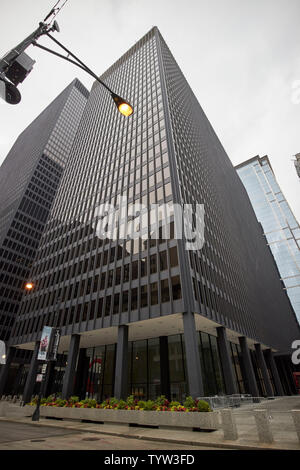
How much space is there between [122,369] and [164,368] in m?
5.56

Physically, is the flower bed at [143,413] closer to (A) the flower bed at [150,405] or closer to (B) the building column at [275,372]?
(A) the flower bed at [150,405]

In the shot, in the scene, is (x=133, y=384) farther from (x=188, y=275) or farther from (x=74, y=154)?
(x=74, y=154)

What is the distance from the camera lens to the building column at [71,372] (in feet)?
99.0

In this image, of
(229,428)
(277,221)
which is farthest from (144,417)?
(277,221)

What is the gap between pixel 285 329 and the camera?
2847 inches

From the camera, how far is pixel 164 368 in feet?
93.5

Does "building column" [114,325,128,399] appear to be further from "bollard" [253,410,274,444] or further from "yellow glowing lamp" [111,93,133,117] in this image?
"yellow glowing lamp" [111,93,133,117]

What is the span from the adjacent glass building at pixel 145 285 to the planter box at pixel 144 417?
4.78 metres

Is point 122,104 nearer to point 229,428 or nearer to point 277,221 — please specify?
point 229,428

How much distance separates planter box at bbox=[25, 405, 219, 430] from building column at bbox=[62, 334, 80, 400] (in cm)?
624

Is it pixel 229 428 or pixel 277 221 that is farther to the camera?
pixel 277 221

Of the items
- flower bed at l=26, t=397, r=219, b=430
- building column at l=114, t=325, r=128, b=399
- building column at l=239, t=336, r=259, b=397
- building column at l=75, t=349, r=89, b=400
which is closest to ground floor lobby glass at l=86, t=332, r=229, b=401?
building column at l=75, t=349, r=89, b=400

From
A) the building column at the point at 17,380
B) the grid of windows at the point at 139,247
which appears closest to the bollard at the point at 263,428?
the grid of windows at the point at 139,247

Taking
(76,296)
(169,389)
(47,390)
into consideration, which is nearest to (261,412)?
(169,389)
